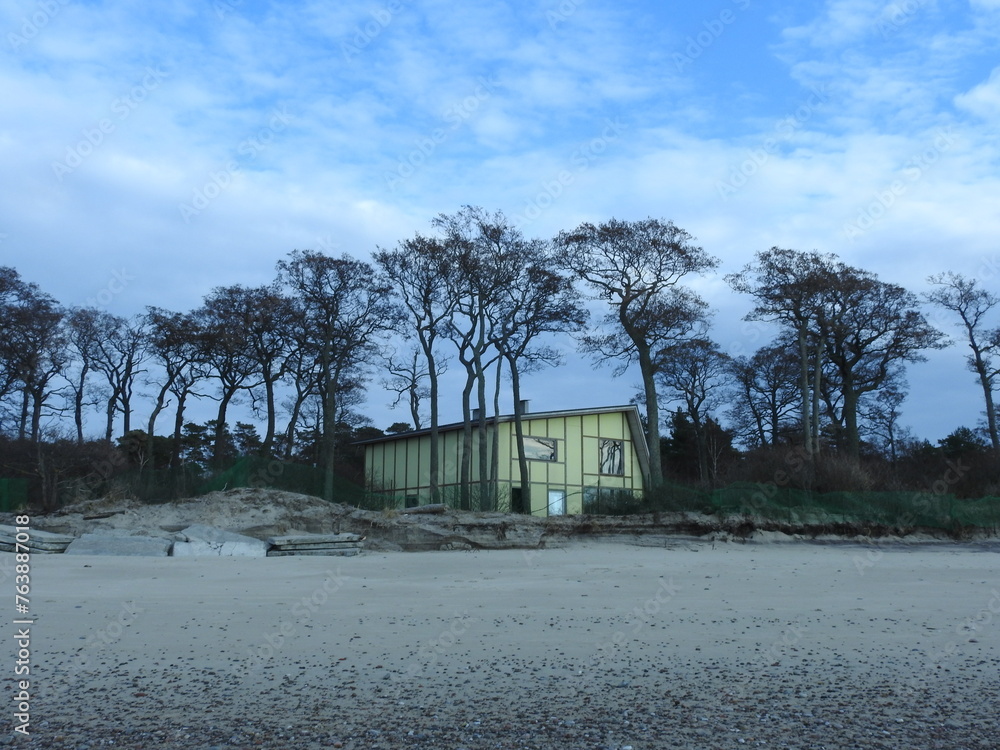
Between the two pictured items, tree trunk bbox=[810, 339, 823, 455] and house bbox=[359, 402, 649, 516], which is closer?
tree trunk bbox=[810, 339, 823, 455]

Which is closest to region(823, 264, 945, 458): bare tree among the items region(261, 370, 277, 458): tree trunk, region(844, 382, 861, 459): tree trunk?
region(844, 382, 861, 459): tree trunk

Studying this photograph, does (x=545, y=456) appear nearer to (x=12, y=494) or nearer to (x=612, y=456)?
(x=612, y=456)

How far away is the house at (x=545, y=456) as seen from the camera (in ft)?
118

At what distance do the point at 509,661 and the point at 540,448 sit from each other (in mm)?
29811

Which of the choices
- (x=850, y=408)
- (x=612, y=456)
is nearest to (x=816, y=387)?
(x=850, y=408)

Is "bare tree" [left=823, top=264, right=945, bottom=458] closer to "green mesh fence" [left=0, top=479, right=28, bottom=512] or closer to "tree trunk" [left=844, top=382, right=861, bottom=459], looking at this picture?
"tree trunk" [left=844, top=382, right=861, bottom=459]

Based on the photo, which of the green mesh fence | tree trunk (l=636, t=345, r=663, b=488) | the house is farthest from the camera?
the house

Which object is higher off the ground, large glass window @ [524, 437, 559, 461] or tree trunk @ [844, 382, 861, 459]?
tree trunk @ [844, 382, 861, 459]

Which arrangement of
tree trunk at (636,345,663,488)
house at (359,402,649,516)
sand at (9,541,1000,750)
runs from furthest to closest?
house at (359,402,649,516) → tree trunk at (636,345,663,488) → sand at (9,541,1000,750)

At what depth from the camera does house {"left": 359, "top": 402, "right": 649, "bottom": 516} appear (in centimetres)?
3591

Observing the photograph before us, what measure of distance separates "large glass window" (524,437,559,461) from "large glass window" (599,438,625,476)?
290 cm

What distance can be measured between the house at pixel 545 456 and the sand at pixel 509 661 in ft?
75.2

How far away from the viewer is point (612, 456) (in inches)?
1560

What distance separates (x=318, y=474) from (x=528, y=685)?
1749 cm
